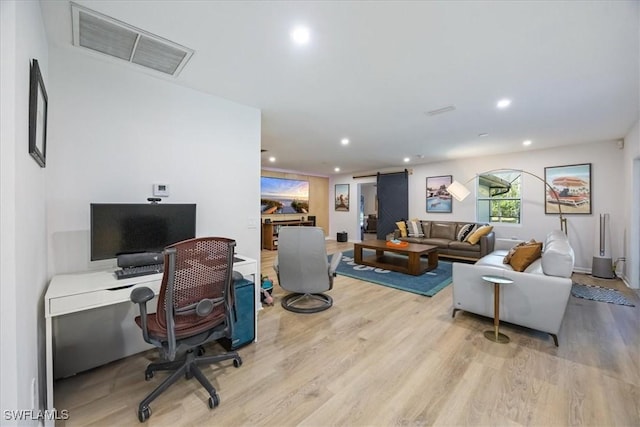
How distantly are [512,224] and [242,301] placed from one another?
6.14 meters

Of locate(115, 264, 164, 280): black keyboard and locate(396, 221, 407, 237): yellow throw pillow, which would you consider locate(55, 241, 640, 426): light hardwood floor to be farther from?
locate(396, 221, 407, 237): yellow throw pillow

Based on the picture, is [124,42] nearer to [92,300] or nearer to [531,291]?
[92,300]

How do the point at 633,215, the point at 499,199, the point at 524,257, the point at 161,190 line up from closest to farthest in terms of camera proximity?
1. the point at 161,190
2. the point at 524,257
3. the point at 633,215
4. the point at 499,199

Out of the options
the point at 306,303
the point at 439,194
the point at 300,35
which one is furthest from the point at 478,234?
the point at 300,35

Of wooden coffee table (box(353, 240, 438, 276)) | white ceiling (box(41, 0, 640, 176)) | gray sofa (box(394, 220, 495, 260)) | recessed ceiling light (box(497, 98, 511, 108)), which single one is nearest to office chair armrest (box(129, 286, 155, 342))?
white ceiling (box(41, 0, 640, 176))

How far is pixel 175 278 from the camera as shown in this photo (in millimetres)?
1592

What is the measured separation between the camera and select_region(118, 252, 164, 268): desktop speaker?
1.99m

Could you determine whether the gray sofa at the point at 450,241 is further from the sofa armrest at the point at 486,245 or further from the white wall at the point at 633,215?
the white wall at the point at 633,215

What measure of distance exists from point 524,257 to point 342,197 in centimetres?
673

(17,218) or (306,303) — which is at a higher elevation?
(17,218)

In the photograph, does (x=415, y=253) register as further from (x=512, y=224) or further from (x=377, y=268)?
(x=512, y=224)

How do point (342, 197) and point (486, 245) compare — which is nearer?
point (486, 245)

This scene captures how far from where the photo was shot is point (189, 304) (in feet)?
5.48

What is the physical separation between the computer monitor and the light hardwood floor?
0.99 m
